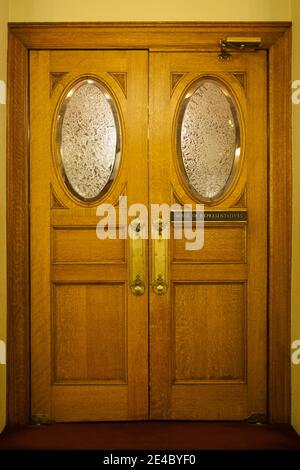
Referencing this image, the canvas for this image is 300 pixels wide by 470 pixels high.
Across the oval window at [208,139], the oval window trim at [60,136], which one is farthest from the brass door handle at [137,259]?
the oval window at [208,139]

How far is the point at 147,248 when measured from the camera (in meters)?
2.69

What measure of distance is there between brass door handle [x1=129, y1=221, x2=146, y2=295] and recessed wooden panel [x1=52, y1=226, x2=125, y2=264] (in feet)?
0.21

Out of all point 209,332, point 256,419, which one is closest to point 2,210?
point 209,332

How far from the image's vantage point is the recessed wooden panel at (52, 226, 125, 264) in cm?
269

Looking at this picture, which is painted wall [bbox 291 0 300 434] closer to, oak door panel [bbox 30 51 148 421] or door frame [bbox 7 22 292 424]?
door frame [bbox 7 22 292 424]

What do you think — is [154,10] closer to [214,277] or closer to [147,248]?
[147,248]

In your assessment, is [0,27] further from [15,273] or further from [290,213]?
[290,213]

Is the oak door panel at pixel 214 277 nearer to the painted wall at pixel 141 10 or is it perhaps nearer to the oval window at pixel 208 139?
the oval window at pixel 208 139

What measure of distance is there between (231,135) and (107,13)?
0.96m

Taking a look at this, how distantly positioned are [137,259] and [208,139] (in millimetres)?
793

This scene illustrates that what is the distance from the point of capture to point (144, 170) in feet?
8.77

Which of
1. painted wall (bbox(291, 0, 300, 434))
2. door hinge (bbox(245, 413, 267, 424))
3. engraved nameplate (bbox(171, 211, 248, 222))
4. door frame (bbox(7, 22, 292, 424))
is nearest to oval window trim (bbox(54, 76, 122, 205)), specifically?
door frame (bbox(7, 22, 292, 424))
